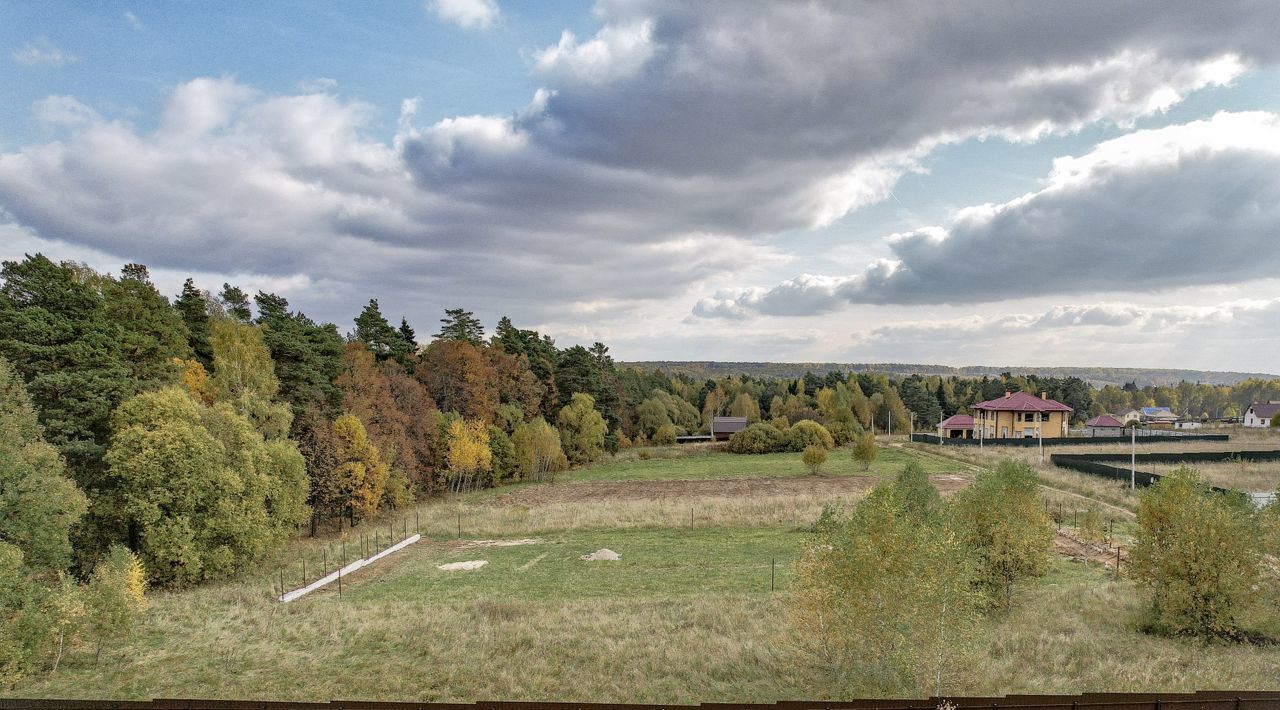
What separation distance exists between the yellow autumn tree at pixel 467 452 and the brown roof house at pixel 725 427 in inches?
2161

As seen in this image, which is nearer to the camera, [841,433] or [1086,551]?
[1086,551]

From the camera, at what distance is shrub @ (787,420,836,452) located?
298 feet

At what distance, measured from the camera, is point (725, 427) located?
111438 mm

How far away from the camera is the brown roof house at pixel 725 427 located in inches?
4365

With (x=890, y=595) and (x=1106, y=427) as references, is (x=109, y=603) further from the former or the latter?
(x=1106, y=427)

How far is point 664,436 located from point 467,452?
5009 centimetres

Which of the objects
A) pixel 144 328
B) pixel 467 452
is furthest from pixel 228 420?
pixel 467 452

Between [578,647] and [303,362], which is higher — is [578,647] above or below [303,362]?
below

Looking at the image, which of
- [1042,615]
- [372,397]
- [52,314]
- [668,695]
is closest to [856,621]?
[668,695]

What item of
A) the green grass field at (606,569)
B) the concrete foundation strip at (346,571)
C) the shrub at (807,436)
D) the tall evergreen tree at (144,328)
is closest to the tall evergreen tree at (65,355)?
the tall evergreen tree at (144,328)

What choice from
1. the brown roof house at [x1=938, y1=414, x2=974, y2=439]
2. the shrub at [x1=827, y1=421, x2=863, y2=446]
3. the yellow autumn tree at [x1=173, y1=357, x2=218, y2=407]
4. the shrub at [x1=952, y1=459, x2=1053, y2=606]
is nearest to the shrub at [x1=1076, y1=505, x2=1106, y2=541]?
the shrub at [x1=952, y1=459, x2=1053, y2=606]

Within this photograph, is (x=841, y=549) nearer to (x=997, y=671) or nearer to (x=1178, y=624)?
(x=997, y=671)

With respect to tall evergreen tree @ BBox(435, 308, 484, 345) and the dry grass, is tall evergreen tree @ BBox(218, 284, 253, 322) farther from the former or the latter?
the dry grass

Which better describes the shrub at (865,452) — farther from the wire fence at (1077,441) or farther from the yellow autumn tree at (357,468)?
the yellow autumn tree at (357,468)
